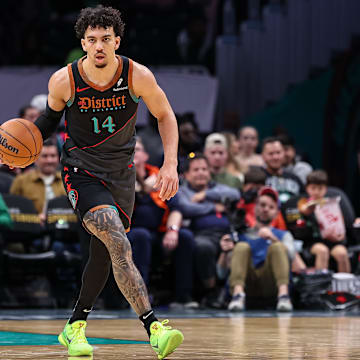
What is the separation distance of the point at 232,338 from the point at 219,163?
4245 mm

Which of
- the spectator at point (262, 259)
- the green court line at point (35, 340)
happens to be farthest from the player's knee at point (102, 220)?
the spectator at point (262, 259)

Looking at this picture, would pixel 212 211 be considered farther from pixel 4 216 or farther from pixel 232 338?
pixel 232 338

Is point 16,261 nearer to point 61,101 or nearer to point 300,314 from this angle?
point 300,314

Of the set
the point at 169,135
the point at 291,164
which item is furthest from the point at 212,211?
the point at 169,135

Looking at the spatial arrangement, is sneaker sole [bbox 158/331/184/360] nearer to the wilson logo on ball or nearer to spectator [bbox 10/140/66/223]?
the wilson logo on ball

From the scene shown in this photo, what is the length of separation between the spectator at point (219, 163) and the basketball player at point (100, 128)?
463cm

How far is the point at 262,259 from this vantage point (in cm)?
831

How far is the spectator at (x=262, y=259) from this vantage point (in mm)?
8023

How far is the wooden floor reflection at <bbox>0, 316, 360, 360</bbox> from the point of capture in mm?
4188

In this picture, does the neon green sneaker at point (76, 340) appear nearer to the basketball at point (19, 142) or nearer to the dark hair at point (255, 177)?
the basketball at point (19, 142)

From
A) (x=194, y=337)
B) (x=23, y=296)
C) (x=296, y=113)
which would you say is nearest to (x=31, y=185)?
(x=23, y=296)

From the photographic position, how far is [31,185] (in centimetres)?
861

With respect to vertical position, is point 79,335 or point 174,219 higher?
point 174,219

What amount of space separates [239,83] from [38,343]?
949 cm
